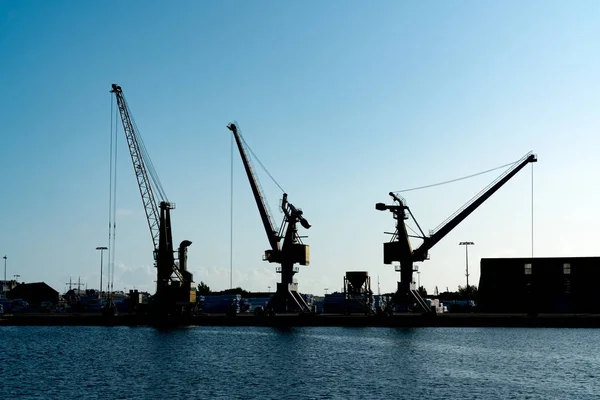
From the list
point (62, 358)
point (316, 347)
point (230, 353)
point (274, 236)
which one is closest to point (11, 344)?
point (62, 358)

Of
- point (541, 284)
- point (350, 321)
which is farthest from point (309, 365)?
point (541, 284)

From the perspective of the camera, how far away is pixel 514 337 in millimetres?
99125

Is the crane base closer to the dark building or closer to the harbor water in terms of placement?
the harbor water

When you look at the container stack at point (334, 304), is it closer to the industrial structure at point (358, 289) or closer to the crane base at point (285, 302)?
the industrial structure at point (358, 289)

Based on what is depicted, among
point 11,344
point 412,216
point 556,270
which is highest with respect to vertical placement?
point 412,216

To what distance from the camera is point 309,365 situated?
2761 inches

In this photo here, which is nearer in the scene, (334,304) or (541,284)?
(541,284)

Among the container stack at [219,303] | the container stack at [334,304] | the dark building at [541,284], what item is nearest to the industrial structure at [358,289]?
the container stack at [334,304]

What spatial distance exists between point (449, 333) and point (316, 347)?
27.8 m

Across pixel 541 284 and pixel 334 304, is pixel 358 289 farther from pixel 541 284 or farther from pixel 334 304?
pixel 541 284

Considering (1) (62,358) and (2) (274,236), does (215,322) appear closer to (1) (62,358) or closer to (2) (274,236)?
(2) (274,236)

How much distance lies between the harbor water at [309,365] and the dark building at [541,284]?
25088 millimetres

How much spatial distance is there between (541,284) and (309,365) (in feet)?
249

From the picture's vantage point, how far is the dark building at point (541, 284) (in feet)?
431
